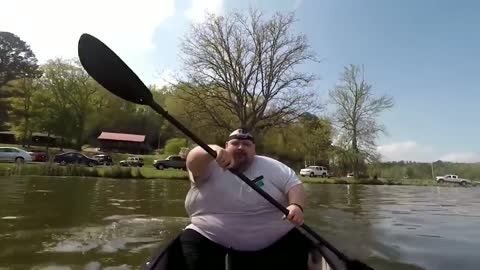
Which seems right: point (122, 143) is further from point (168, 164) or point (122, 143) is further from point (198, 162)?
point (198, 162)

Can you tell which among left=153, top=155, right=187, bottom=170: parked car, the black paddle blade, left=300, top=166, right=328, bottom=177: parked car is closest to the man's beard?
the black paddle blade

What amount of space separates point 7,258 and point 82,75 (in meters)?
48.3

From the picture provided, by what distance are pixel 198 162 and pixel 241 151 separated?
1.30ft

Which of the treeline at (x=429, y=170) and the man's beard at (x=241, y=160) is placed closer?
the man's beard at (x=241, y=160)

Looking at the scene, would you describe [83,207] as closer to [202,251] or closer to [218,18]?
[202,251]

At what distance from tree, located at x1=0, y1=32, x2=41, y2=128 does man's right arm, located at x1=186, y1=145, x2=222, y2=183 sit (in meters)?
54.2

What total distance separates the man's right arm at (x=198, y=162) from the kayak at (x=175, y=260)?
1.99 ft

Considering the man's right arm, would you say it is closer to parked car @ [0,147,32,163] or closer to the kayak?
the kayak

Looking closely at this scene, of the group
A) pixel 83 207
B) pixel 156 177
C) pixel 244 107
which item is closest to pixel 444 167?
pixel 244 107

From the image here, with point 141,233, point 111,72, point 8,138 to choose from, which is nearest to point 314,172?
point 8,138

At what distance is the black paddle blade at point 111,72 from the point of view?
4.05m

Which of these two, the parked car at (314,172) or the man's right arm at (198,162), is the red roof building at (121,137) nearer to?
the parked car at (314,172)

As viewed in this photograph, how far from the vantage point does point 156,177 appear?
2734 centimetres

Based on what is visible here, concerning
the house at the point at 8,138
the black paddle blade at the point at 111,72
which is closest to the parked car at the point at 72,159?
the house at the point at 8,138
